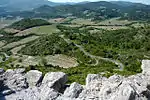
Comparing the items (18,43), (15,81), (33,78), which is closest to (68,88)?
(33,78)

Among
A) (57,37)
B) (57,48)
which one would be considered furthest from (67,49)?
(57,37)

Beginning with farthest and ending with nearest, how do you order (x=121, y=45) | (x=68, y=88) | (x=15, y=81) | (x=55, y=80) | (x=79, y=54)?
(x=121, y=45) → (x=79, y=54) → (x=15, y=81) → (x=55, y=80) → (x=68, y=88)

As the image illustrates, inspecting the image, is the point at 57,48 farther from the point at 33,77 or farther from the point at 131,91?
the point at 131,91

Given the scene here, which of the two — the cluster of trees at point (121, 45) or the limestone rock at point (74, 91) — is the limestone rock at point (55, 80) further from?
the cluster of trees at point (121, 45)

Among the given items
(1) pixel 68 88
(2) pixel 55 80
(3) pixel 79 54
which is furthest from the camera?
(3) pixel 79 54

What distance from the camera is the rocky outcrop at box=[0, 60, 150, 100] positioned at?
20745 mm

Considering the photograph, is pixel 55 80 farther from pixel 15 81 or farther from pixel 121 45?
pixel 121 45

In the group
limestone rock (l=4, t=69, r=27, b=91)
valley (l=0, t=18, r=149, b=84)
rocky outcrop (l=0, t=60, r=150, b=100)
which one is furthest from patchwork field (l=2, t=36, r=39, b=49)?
rocky outcrop (l=0, t=60, r=150, b=100)

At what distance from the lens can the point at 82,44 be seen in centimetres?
13850

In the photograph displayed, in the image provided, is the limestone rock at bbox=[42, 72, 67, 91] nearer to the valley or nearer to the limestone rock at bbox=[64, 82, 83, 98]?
the limestone rock at bbox=[64, 82, 83, 98]

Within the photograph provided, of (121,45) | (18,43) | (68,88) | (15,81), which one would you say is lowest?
(18,43)

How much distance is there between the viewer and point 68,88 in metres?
23.7

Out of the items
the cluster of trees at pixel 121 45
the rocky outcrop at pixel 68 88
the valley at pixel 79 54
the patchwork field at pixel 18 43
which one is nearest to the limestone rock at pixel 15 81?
the rocky outcrop at pixel 68 88

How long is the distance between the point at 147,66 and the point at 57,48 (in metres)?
100
